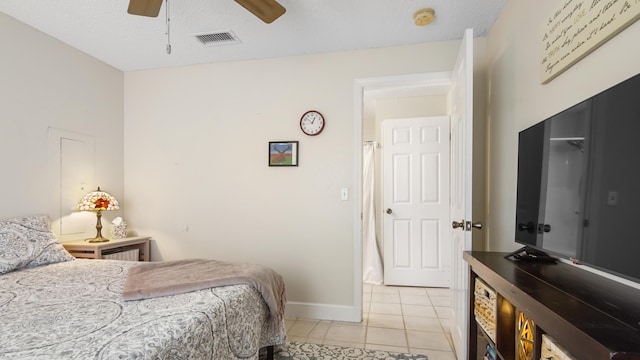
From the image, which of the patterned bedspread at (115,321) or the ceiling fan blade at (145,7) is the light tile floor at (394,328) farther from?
the ceiling fan blade at (145,7)

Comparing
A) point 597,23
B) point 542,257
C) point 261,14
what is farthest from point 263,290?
point 597,23

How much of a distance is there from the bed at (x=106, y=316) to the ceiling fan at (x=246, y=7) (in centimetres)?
152

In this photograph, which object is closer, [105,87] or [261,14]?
[261,14]

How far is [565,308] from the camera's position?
80cm

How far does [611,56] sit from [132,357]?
1.89 metres

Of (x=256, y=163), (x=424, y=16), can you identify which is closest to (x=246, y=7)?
(x=424, y=16)

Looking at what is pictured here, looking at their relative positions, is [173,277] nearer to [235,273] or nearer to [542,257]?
[235,273]

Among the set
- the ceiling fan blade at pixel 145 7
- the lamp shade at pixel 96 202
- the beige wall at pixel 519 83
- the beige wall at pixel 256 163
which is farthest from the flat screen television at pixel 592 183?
the lamp shade at pixel 96 202

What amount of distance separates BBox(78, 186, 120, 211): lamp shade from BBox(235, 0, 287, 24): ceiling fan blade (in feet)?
7.03

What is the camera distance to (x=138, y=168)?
3.22 m

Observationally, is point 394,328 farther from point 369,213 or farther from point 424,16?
point 424,16

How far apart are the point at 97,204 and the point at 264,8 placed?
223 centimetres

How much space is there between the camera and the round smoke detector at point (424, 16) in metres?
2.14

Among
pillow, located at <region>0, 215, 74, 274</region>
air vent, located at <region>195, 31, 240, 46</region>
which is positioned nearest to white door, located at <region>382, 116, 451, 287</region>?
air vent, located at <region>195, 31, 240, 46</region>
